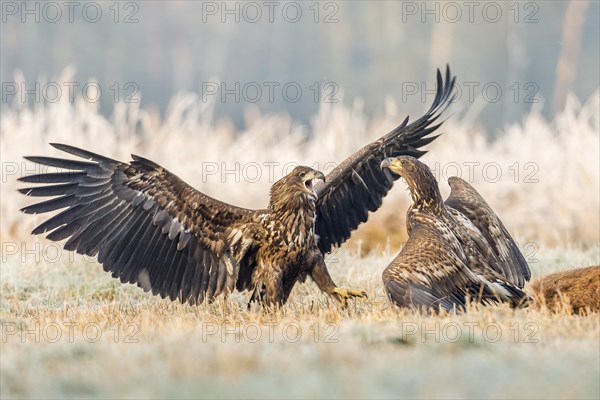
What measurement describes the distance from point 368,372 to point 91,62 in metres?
56.5

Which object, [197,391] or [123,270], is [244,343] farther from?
[123,270]

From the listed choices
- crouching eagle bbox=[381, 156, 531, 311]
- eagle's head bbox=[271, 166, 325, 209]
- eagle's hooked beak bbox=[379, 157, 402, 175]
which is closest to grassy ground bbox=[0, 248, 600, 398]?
crouching eagle bbox=[381, 156, 531, 311]

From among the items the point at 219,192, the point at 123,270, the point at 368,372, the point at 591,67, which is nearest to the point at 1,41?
the point at 591,67

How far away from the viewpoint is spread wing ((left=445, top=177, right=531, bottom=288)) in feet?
27.5

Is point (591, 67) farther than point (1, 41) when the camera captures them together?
No

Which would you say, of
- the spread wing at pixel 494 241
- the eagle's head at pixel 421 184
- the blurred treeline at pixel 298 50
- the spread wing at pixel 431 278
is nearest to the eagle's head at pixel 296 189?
the eagle's head at pixel 421 184

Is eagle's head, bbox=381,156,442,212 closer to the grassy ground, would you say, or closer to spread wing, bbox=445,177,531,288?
spread wing, bbox=445,177,531,288

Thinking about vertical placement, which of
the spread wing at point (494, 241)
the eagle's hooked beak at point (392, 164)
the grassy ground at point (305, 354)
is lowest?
the grassy ground at point (305, 354)

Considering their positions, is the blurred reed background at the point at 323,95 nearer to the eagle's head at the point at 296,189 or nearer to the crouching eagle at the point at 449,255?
the crouching eagle at the point at 449,255

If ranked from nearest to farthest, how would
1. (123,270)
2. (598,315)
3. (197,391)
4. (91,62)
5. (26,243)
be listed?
(197,391) < (598,315) < (123,270) < (26,243) < (91,62)

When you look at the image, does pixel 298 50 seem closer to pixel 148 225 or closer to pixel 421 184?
pixel 421 184

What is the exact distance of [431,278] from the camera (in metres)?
7.25

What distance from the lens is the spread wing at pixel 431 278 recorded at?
23.3 ft

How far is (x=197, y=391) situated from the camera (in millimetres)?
4793
